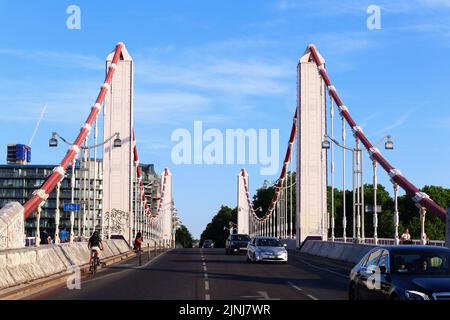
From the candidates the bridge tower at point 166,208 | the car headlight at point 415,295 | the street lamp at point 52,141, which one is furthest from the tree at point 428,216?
the car headlight at point 415,295

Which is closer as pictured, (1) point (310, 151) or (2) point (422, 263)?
(2) point (422, 263)

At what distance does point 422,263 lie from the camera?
14938 millimetres

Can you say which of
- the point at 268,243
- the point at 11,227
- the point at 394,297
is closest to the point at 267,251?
the point at 268,243

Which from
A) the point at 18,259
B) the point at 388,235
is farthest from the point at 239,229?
the point at 18,259

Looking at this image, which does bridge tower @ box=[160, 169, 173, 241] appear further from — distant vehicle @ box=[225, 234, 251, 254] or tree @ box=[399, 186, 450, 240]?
distant vehicle @ box=[225, 234, 251, 254]

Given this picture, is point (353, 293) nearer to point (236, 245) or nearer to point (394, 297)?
point (394, 297)

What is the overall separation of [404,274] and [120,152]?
2304 inches

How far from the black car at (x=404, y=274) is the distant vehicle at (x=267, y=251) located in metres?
26.2

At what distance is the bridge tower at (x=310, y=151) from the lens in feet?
239

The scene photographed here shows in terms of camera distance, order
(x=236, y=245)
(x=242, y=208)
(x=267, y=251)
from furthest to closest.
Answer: (x=242, y=208), (x=236, y=245), (x=267, y=251)

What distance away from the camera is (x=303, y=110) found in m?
74.6

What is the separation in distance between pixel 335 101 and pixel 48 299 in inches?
1847

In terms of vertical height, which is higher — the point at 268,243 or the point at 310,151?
the point at 310,151
